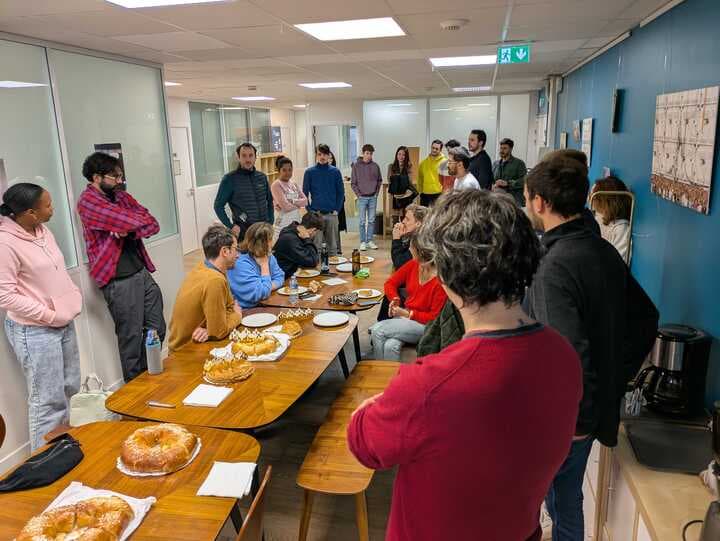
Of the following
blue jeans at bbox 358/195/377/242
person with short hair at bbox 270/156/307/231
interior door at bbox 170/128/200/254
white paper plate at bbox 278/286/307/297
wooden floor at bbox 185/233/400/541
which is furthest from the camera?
interior door at bbox 170/128/200/254

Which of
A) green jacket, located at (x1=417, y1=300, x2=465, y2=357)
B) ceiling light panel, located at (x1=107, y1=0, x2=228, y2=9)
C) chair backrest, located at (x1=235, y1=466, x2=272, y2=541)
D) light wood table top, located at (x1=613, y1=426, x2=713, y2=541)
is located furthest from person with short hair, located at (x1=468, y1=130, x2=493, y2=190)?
chair backrest, located at (x1=235, y1=466, x2=272, y2=541)

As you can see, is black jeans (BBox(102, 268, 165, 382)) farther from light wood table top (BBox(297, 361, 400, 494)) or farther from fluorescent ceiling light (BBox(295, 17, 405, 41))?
fluorescent ceiling light (BBox(295, 17, 405, 41))

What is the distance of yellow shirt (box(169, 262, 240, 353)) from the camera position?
279 centimetres

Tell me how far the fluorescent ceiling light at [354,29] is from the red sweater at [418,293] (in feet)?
5.14

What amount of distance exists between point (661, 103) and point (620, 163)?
1.03m

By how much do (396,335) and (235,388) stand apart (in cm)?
134

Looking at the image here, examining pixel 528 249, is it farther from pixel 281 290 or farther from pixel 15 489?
pixel 281 290

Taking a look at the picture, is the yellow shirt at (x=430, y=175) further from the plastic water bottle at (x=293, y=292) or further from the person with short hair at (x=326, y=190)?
the plastic water bottle at (x=293, y=292)

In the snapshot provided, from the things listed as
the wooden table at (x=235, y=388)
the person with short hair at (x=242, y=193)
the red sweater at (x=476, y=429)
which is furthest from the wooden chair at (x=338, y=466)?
the person with short hair at (x=242, y=193)

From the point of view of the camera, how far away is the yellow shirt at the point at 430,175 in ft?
26.9

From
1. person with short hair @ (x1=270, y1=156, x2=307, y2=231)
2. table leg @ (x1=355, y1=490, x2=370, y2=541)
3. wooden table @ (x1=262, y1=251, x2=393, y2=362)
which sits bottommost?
table leg @ (x1=355, y1=490, x2=370, y2=541)

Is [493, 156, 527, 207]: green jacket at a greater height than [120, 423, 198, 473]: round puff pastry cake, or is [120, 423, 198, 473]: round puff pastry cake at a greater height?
[493, 156, 527, 207]: green jacket

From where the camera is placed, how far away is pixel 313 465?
7.02 feet

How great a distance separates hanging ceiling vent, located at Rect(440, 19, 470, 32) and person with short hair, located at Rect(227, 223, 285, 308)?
1.85m
